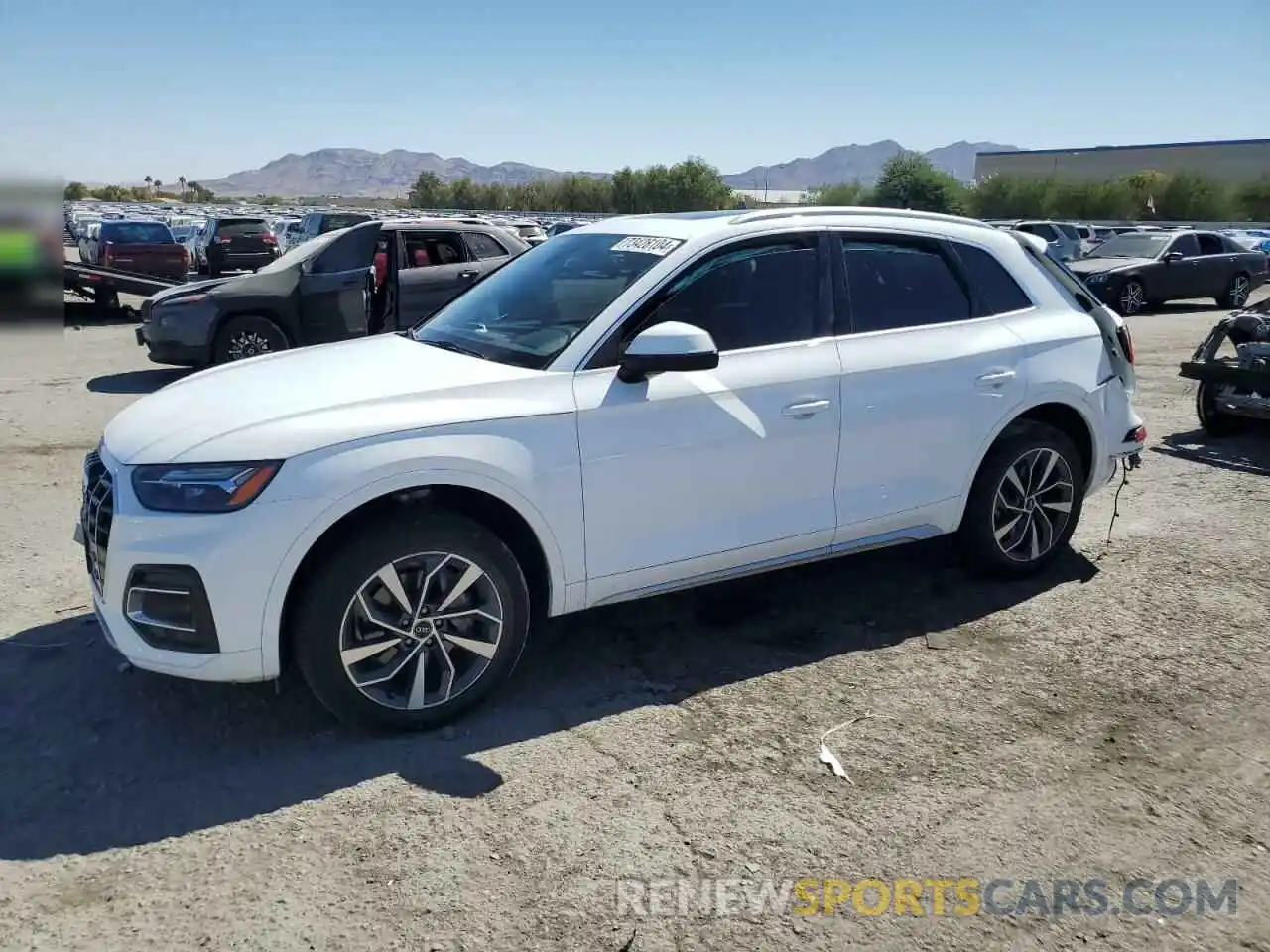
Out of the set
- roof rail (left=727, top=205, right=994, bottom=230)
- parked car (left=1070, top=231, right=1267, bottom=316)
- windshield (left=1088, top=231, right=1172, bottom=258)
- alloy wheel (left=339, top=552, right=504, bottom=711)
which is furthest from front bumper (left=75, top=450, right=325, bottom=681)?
windshield (left=1088, top=231, right=1172, bottom=258)

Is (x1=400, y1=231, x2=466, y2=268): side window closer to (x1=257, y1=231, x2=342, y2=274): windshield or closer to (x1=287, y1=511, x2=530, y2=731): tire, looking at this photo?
(x1=257, y1=231, x2=342, y2=274): windshield

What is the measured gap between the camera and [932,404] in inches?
185

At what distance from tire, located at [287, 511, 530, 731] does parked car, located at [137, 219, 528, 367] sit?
7.31m

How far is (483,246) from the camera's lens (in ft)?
37.6

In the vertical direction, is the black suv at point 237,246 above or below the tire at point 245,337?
above

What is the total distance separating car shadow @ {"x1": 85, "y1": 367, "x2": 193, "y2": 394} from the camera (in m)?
10.9

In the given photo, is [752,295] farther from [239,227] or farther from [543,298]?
[239,227]

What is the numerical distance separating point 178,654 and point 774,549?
231 cm

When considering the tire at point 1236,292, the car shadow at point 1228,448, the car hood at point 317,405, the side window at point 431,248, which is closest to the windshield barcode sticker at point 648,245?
the car hood at point 317,405

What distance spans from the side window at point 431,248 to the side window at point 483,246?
0.40 ft

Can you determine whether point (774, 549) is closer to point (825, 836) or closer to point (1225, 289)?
point (825, 836)

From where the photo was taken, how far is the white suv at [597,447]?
3.46 m

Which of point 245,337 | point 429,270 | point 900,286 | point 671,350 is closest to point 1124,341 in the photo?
point 900,286

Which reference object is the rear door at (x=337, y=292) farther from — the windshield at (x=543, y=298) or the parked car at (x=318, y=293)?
the windshield at (x=543, y=298)
